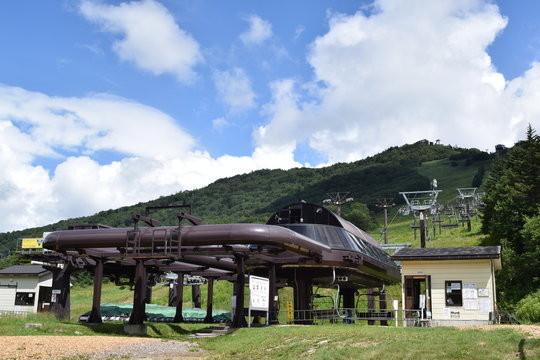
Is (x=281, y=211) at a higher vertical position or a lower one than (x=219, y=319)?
higher

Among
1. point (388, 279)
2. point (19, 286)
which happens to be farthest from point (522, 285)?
point (19, 286)

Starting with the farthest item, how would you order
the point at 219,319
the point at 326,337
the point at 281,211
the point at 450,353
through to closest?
the point at 219,319 → the point at 281,211 → the point at 326,337 → the point at 450,353

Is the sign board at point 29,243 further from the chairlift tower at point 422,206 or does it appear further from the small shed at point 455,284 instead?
the small shed at point 455,284

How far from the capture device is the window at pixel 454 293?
26.8m

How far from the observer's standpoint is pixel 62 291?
121ft

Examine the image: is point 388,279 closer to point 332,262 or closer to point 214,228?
point 332,262

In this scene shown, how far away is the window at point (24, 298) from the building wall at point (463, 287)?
106 feet

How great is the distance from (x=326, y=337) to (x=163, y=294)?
51268mm

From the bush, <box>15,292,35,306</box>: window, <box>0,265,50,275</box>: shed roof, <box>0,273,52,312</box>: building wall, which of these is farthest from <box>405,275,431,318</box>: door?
<box>15,292,35,306</box>: window

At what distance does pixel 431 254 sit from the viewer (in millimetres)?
27484

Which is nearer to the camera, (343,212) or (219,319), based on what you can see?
(219,319)

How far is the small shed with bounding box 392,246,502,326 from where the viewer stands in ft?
86.0

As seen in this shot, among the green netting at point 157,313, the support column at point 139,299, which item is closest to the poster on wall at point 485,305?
the support column at point 139,299

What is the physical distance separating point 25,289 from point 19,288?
659 millimetres
